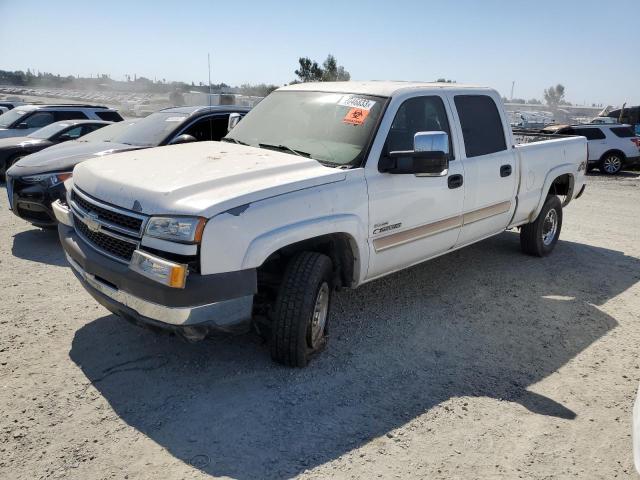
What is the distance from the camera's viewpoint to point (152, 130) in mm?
7465

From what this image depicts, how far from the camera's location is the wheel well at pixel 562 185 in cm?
664

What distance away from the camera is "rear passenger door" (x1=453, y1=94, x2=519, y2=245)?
4840 millimetres

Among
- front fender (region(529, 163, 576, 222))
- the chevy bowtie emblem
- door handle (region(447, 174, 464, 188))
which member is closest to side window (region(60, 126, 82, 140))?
the chevy bowtie emblem

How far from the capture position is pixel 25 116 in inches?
481

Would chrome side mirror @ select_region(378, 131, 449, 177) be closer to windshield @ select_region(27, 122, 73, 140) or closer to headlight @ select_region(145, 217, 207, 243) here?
headlight @ select_region(145, 217, 207, 243)

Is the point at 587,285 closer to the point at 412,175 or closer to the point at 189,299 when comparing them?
the point at 412,175

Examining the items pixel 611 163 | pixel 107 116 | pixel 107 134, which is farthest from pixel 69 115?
pixel 611 163

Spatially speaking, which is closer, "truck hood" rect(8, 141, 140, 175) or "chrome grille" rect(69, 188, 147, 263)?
"chrome grille" rect(69, 188, 147, 263)

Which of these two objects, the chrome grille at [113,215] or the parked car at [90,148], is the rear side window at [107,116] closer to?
the parked car at [90,148]

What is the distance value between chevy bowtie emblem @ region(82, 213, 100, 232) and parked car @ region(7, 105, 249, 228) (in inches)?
114

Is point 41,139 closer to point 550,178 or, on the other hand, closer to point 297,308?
point 297,308

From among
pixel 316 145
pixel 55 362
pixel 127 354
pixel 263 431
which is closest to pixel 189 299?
pixel 263 431

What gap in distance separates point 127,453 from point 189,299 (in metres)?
0.84

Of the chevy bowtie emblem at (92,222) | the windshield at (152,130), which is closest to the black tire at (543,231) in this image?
the windshield at (152,130)
